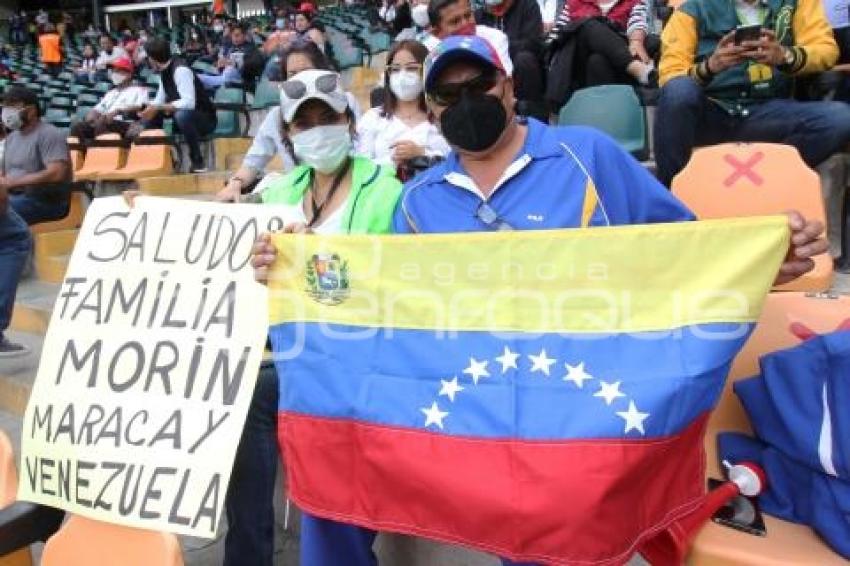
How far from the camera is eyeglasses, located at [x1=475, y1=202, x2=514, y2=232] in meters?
2.06

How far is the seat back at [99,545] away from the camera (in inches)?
80.5

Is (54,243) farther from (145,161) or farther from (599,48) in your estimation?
(599,48)

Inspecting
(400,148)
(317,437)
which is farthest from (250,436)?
(400,148)

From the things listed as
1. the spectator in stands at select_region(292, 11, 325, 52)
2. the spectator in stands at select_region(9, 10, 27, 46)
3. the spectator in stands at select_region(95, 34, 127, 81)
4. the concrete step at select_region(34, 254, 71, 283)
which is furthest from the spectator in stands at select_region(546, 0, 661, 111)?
the spectator in stands at select_region(9, 10, 27, 46)

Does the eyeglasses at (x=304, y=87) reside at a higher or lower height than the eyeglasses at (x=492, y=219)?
higher

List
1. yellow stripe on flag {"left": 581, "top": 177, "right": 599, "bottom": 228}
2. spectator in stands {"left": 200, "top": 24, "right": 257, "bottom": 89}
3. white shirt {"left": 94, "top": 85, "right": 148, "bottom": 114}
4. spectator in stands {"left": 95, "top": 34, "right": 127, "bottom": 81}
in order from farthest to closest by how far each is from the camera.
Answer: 1. spectator in stands {"left": 95, "top": 34, "right": 127, "bottom": 81}
2. spectator in stands {"left": 200, "top": 24, "right": 257, "bottom": 89}
3. white shirt {"left": 94, "top": 85, "right": 148, "bottom": 114}
4. yellow stripe on flag {"left": 581, "top": 177, "right": 599, "bottom": 228}

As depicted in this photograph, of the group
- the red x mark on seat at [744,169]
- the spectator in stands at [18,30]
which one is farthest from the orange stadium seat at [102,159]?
the spectator in stands at [18,30]

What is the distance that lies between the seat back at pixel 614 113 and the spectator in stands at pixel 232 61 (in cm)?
785

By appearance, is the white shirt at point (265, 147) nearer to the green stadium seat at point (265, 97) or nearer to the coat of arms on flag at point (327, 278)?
the coat of arms on flag at point (327, 278)

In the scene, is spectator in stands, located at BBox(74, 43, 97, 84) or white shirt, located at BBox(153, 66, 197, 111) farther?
spectator in stands, located at BBox(74, 43, 97, 84)

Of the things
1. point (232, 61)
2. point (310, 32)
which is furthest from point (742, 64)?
point (232, 61)

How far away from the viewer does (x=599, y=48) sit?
5.04 meters

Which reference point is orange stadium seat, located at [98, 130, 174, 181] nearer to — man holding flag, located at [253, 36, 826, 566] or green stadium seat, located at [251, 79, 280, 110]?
green stadium seat, located at [251, 79, 280, 110]

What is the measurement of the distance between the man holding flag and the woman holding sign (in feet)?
1.02
